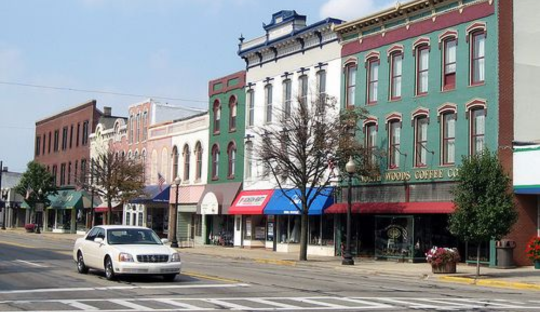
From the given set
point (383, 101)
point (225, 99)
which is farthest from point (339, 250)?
point (225, 99)

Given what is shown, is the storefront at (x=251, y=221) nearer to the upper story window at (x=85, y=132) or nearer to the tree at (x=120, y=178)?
the tree at (x=120, y=178)

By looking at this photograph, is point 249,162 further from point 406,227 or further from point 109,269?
point 109,269

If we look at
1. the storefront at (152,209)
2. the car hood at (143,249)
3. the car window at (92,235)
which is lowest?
the car hood at (143,249)

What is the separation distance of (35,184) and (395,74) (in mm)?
45985

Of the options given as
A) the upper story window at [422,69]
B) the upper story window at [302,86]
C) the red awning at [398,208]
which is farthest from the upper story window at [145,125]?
the upper story window at [422,69]

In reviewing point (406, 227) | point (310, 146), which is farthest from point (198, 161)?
point (406, 227)

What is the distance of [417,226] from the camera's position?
3194cm

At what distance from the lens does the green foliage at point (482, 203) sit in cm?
2350

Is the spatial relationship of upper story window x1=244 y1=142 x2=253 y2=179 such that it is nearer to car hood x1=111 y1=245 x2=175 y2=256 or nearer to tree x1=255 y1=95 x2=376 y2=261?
tree x1=255 y1=95 x2=376 y2=261

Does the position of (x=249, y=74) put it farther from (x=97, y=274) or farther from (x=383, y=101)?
(x=97, y=274)

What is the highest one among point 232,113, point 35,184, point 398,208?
point 232,113

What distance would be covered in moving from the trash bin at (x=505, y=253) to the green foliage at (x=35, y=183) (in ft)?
170

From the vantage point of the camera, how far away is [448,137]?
3094 centimetres

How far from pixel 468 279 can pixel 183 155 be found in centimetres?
3099
